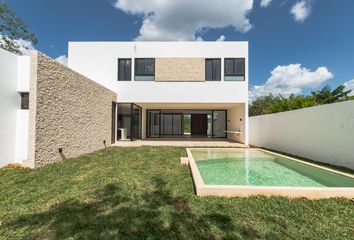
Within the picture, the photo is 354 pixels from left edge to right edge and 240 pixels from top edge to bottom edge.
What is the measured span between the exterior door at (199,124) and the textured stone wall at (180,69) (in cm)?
746

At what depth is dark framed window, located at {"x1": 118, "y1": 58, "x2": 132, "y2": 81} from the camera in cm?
1204

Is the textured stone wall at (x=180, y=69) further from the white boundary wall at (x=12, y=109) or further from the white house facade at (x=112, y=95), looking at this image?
the white boundary wall at (x=12, y=109)

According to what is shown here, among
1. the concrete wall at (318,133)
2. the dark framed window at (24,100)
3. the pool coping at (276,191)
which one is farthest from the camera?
the dark framed window at (24,100)

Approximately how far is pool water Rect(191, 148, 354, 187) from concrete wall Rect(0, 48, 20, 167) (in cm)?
605

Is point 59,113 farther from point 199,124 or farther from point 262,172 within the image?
point 199,124

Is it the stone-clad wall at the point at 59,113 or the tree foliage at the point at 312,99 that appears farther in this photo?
the tree foliage at the point at 312,99

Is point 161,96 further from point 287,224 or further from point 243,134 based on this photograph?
point 287,224

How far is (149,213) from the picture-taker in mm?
2889

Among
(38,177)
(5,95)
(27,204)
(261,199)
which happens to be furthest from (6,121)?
(261,199)

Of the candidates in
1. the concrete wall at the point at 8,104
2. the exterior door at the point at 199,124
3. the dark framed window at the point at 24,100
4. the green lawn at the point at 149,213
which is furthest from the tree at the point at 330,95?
the concrete wall at the point at 8,104

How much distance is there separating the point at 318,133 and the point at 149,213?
7.32m

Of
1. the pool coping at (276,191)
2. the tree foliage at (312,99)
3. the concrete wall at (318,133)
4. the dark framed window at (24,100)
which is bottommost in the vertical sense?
the pool coping at (276,191)

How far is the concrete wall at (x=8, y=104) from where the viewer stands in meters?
5.50

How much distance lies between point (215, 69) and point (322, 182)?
8.97 m
